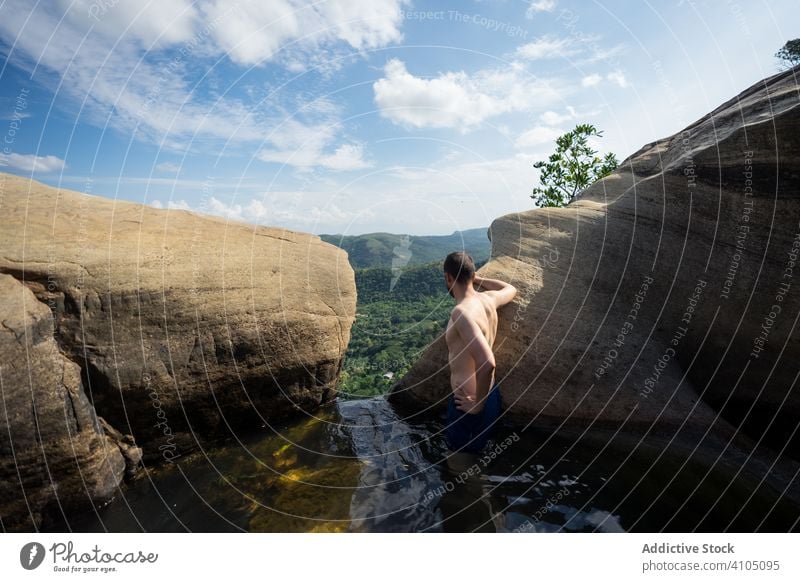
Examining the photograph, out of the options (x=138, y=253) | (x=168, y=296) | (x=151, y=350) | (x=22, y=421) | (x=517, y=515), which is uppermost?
(x=138, y=253)

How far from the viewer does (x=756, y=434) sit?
618cm

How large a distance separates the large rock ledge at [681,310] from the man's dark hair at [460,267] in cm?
131

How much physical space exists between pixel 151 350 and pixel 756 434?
8956 millimetres

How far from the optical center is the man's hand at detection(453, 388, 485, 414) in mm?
5680

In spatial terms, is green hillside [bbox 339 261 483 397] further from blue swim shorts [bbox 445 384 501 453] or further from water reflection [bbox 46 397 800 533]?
blue swim shorts [bbox 445 384 501 453]

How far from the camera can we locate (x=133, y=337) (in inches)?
228

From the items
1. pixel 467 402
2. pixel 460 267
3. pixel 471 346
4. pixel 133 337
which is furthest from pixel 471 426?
pixel 133 337

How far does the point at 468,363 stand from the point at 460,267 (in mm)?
1354

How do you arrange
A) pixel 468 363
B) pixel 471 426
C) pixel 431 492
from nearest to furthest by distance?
1. pixel 431 492
2. pixel 468 363
3. pixel 471 426

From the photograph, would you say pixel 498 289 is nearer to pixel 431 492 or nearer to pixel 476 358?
pixel 476 358

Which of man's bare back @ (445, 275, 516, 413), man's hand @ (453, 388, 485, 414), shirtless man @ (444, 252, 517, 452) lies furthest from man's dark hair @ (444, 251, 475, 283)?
man's hand @ (453, 388, 485, 414)

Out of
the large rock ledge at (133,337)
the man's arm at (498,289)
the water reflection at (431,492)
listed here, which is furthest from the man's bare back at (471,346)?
the large rock ledge at (133,337)
